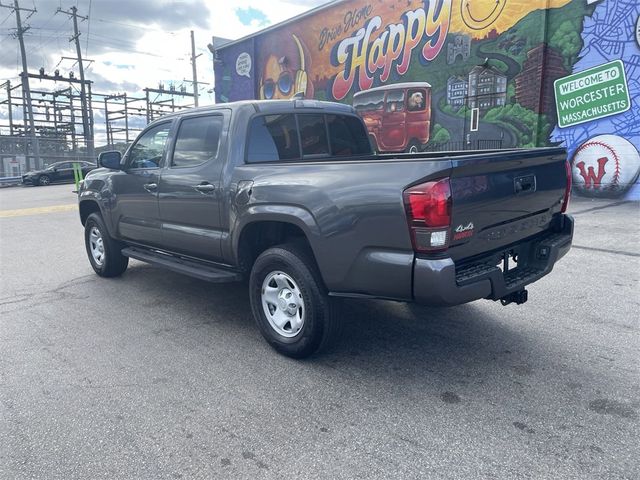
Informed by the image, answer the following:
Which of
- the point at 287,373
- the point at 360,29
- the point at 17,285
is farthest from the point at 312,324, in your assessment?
the point at 360,29

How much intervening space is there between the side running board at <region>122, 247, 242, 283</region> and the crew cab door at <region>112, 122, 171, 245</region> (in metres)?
0.14

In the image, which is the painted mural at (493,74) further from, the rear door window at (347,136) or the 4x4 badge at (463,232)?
the 4x4 badge at (463,232)

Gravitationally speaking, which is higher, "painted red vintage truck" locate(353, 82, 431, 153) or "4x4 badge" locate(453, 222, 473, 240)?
"painted red vintage truck" locate(353, 82, 431, 153)

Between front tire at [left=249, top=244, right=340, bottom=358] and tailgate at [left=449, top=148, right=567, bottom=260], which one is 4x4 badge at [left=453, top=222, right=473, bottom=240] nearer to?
tailgate at [left=449, top=148, right=567, bottom=260]

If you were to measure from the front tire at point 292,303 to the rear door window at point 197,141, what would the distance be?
1217 millimetres

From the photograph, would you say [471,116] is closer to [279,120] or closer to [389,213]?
[279,120]

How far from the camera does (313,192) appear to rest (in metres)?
3.28

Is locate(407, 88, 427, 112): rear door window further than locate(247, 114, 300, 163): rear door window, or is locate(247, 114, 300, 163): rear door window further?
locate(407, 88, 427, 112): rear door window

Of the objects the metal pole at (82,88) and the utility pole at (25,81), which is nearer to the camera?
the utility pole at (25,81)

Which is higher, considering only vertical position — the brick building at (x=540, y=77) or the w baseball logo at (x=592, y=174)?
the brick building at (x=540, y=77)

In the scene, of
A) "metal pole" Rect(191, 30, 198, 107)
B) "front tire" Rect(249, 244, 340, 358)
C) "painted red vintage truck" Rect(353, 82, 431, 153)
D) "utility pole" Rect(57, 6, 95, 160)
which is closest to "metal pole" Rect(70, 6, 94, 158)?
"utility pole" Rect(57, 6, 95, 160)

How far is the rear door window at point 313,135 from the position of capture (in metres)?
4.43

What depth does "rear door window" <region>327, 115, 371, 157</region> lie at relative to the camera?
4.71 meters

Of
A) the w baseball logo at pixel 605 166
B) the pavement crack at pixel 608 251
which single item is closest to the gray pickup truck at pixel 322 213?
the pavement crack at pixel 608 251
